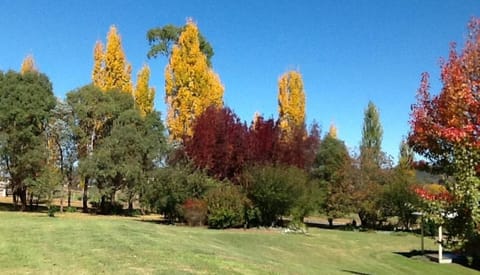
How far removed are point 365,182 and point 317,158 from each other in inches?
263

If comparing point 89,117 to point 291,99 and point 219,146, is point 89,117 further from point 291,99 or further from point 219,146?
point 291,99

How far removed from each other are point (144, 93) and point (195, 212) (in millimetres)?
20984

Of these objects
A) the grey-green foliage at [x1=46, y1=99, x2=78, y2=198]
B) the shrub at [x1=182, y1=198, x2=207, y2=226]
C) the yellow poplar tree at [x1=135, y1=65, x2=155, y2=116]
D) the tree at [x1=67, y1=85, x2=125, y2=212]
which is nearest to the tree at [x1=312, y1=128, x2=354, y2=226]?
the shrub at [x1=182, y1=198, x2=207, y2=226]

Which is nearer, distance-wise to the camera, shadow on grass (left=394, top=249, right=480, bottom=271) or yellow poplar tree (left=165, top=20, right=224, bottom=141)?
shadow on grass (left=394, top=249, right=480, bottom=271)

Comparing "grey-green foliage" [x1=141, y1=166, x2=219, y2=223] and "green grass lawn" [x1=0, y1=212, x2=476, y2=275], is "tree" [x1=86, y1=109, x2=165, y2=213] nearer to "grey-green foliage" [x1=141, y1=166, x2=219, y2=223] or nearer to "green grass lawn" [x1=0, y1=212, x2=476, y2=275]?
"grey-green foliage" [x1=141, y1=166, x2=219, y2=223]

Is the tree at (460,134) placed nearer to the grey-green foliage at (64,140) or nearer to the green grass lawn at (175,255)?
the green grass lawn at (175,255)

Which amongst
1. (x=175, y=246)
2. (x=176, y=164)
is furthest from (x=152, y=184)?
(x=175, y=246)

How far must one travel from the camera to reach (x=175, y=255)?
485 inches

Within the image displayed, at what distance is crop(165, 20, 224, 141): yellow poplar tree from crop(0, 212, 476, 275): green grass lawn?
20.2 meters

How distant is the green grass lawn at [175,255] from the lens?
34.3ft

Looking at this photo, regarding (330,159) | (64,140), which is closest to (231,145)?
(330,159)

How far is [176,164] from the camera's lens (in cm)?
3106

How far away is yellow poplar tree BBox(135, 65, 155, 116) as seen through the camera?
1783 inches

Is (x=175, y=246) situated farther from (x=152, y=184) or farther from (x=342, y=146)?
(x=342, y=146)
